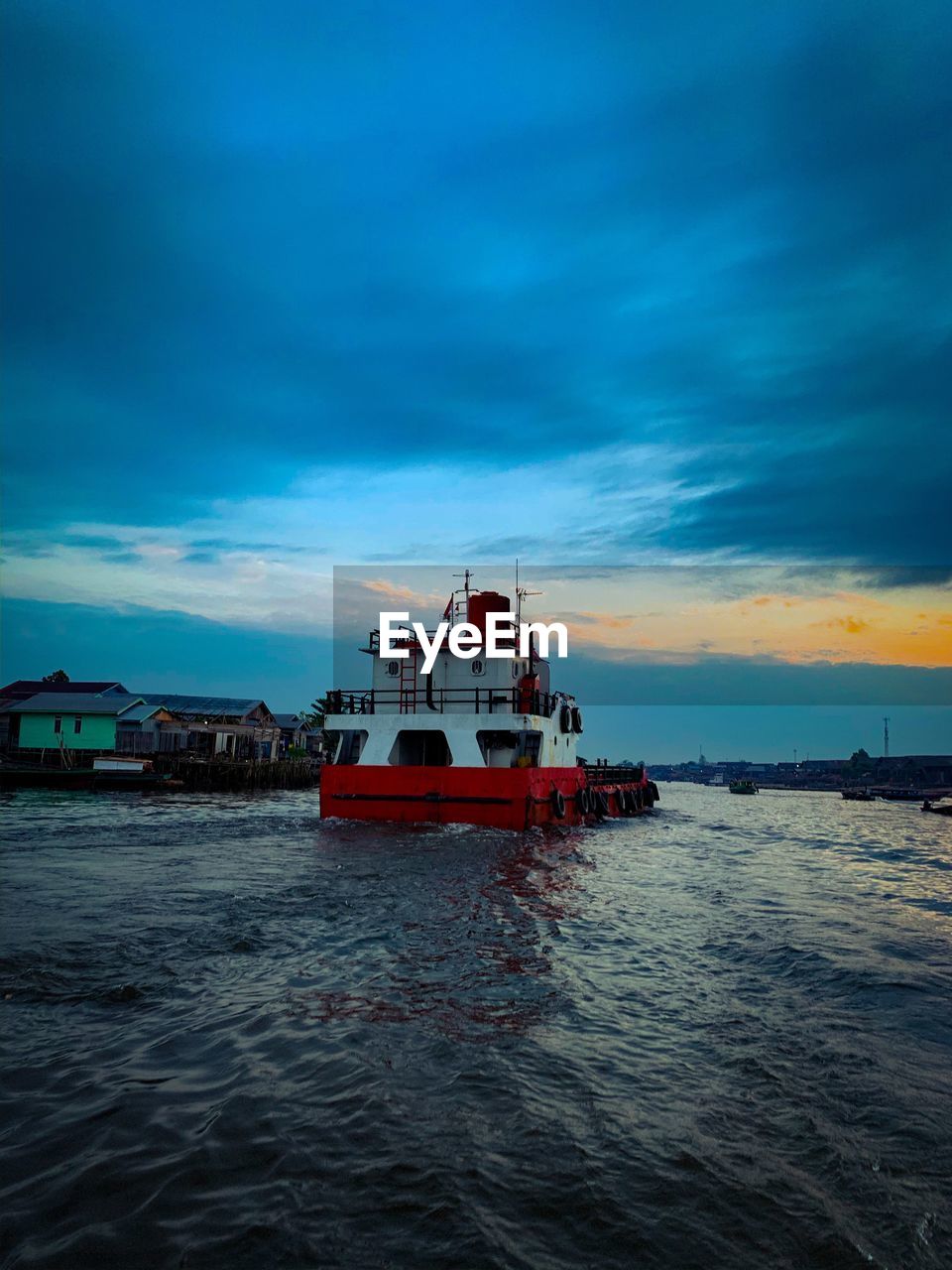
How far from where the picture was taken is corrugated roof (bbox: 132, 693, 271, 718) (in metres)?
61.1

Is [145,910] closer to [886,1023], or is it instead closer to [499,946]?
[499,946]

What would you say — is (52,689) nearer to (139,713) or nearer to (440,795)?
(139,713)

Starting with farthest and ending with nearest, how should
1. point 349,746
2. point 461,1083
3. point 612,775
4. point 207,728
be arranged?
point 207,728 → point 612,775 → point 349,746 → point 461,1083

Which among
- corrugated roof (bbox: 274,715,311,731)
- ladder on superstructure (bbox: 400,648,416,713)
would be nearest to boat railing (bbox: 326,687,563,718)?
ladder on superstructure (bbox: 400,648,416,713)

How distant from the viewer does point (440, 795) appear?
67.4 feet

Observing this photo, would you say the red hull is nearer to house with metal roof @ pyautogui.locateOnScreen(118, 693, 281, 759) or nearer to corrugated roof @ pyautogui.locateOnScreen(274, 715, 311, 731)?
house with metal roof @ pyautogui.locateOnScreen(118, 693, 281, 759)

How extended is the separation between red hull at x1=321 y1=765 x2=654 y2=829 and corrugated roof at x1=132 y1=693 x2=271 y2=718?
43.4m

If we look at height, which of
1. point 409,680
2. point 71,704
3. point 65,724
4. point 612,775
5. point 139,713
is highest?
point 409,680

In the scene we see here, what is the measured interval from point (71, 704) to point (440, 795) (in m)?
36.9

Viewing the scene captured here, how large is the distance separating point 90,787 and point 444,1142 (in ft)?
141

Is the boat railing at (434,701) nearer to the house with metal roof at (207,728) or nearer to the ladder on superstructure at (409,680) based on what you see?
the ladder on superstructure at (409,680)

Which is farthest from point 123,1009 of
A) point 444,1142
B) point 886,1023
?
point 886,1023

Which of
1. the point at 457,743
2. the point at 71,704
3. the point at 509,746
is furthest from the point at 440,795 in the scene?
the point at 71,704

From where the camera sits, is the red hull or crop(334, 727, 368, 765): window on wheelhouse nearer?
the red hull
